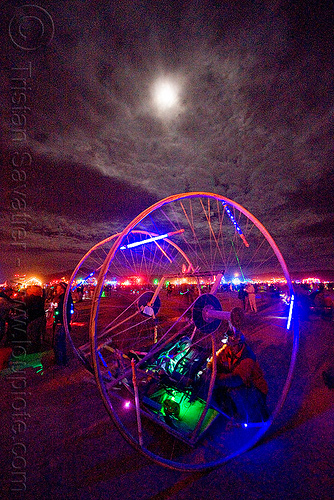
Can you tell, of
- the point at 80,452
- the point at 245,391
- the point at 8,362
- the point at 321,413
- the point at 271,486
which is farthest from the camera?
the point at 8,362

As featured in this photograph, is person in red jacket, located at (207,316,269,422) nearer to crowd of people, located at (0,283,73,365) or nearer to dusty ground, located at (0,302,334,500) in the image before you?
dusty ground, located at (0,302,334,500)

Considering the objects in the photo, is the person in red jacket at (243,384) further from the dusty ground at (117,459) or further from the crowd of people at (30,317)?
the crowd of people at (30,317)

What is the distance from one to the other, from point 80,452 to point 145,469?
1278mm

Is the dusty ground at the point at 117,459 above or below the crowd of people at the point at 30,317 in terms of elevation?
below

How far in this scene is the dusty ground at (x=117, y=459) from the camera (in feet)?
9.20

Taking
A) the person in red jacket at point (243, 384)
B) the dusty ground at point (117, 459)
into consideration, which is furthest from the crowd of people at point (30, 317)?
the person in red jacket at point (243, 384)

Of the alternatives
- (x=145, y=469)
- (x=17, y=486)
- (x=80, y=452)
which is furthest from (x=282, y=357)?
(x=17, y=486)

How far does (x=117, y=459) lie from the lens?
3.31m

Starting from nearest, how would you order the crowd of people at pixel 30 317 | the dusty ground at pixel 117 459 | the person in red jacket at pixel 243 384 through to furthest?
the dusty ground at pixel 117 459 < the person in red jacket at pixel 243 384 < the crowd of people at pixel 30 317

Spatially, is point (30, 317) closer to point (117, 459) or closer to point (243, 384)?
point (117, 459)

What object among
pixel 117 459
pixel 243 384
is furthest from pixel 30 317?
pixel 243 384

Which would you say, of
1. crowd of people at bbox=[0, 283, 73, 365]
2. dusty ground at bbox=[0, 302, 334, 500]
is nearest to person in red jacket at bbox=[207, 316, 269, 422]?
dusty ground at bbox=[0, 302, 334, 500]

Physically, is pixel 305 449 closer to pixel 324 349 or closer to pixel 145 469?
pixel 145 469

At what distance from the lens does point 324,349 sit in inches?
362
